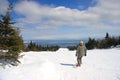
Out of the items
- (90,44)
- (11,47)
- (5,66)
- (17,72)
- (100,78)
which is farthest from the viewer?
(90,44)

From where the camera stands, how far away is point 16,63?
1523 cm

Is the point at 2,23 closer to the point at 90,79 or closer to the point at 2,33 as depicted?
the point at 2,33

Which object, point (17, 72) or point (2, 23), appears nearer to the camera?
point (17, 72)

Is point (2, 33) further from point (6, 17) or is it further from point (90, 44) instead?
point (90, 44)

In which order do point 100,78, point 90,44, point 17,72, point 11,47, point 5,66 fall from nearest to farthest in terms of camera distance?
1. point 17,72
2. point 100,78
3. point 5,66
4. point 11,47
5. point 90,44

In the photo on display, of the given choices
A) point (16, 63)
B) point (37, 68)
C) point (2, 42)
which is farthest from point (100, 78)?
point (2, 42)

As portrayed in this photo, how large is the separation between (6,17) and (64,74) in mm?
6078

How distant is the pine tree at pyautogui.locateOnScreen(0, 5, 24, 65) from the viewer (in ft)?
49.3

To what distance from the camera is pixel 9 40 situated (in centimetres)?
1540

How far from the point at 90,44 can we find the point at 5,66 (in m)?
75.4

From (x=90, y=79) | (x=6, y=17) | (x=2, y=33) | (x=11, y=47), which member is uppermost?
(x=6, y=17)

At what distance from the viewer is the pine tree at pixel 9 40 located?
49.3 ft

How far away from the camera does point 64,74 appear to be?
14094 mm

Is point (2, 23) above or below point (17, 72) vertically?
above
